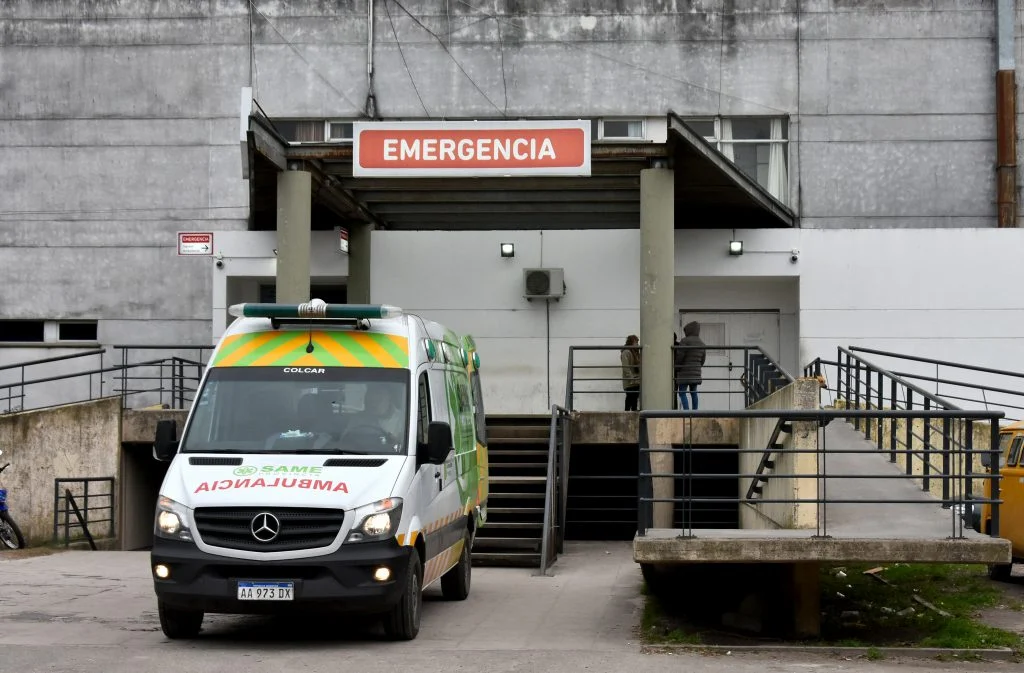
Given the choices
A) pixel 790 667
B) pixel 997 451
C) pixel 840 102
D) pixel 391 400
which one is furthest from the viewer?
pixel 840 102

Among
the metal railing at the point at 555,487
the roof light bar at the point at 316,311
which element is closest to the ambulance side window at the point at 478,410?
the metal railing at the point at 555,487

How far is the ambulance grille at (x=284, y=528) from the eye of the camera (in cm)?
990

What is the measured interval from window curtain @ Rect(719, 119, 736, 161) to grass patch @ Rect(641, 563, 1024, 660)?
11.9 metres

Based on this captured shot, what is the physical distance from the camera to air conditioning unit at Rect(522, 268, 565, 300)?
2322cm

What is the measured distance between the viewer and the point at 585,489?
23.3 meters

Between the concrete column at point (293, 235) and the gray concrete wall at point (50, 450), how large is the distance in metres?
3.78

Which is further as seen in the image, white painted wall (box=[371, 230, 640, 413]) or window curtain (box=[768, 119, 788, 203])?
window curtain (box=[768, 119, 788, 203])

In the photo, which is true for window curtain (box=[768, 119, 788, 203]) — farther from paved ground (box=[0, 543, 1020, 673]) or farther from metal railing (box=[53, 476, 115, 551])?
metal railing (box=[53, 476, 115, 551])

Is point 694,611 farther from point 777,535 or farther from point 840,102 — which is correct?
point 840,102

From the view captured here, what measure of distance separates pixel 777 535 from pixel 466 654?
8.27 feet

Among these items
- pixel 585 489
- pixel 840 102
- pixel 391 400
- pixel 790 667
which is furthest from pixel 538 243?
pixel 790 667

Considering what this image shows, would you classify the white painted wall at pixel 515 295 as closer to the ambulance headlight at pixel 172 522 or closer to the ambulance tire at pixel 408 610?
the ambulance tire at pixel 408 610

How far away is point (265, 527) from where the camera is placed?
9.89 m

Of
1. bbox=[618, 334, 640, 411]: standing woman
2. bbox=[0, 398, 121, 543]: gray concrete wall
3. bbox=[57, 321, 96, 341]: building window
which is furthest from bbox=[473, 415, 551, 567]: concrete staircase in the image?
bbox=[57, 321, 96, 341]: building window
